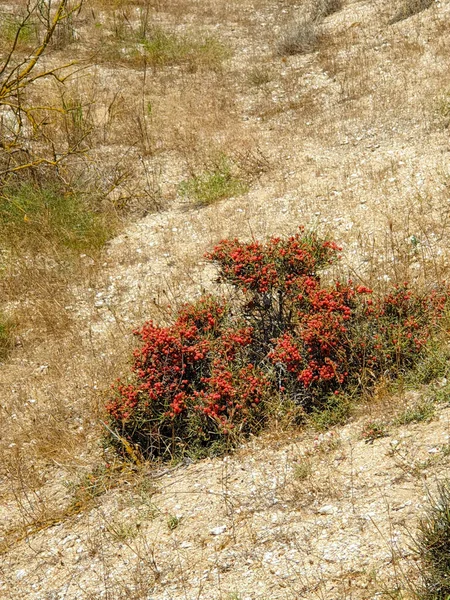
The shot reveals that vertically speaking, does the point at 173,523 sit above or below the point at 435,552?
below

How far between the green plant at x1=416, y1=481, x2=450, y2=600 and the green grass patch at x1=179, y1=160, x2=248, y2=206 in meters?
6.31

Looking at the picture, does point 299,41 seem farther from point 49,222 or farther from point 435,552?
point 435,552

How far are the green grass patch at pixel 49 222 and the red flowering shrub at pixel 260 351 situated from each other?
3.19 metres

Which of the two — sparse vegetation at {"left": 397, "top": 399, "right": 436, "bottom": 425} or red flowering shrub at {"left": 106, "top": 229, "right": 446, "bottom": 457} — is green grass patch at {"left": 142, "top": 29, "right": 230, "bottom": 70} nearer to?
red flowering shrub at {"left": 106, "top": 229, "right": 446, "bottom": 457}

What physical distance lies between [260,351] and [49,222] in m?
4.14

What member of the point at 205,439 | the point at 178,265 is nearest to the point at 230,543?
the point at 205,439

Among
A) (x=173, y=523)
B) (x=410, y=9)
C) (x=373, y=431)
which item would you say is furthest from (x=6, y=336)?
(x=410, y=9)

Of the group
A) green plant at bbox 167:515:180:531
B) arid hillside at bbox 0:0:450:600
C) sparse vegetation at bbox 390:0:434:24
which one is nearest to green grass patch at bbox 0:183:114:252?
arid hillside at bbox 0:0:450:600

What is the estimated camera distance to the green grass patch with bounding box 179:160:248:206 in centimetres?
861

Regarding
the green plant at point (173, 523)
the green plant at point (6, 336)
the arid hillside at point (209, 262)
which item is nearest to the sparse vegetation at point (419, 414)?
the arid hillside at point (209, 262)

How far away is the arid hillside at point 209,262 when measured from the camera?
11.1 feet

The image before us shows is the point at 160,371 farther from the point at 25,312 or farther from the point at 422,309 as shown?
the point at 25,312

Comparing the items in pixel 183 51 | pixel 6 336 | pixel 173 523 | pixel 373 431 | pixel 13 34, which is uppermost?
pixel 13 34

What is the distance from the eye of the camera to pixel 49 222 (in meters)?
7.97
